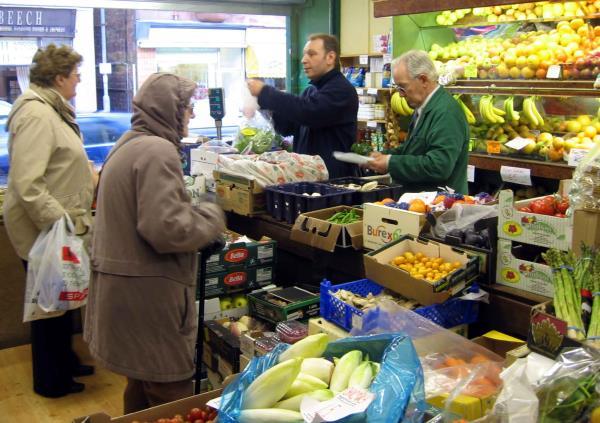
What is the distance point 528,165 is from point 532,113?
0.47m

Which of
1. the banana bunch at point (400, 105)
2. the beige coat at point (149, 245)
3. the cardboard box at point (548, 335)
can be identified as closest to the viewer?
the cardboard box at point (548, 335)

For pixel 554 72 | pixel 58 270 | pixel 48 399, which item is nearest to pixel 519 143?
pixel 554 72

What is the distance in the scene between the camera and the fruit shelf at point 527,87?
4.59 metres

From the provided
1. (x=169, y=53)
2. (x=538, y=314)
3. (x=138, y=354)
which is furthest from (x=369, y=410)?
(x=169, y=53)

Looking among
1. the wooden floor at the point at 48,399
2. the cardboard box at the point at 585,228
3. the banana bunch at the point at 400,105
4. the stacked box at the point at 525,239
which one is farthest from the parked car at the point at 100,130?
the cardboard box at the point at 585,228

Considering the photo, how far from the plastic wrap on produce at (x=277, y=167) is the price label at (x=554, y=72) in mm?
1752

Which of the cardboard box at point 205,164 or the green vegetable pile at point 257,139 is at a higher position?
the green vegetable pile at point 257,139

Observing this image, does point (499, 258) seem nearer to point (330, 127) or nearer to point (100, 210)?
point (100, 210)

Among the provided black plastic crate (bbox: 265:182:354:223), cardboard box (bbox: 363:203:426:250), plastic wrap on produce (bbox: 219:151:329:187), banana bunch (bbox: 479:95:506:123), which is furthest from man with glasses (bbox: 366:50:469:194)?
banana bunch (bbox: 479:95:506:123)

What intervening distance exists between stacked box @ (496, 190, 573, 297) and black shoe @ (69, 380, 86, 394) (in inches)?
100

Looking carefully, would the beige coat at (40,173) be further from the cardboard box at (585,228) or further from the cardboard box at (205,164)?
the cardboard box at (585,228)

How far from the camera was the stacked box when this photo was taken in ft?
8.08

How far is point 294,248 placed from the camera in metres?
3.82

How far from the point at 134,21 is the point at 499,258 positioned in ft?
16.2
